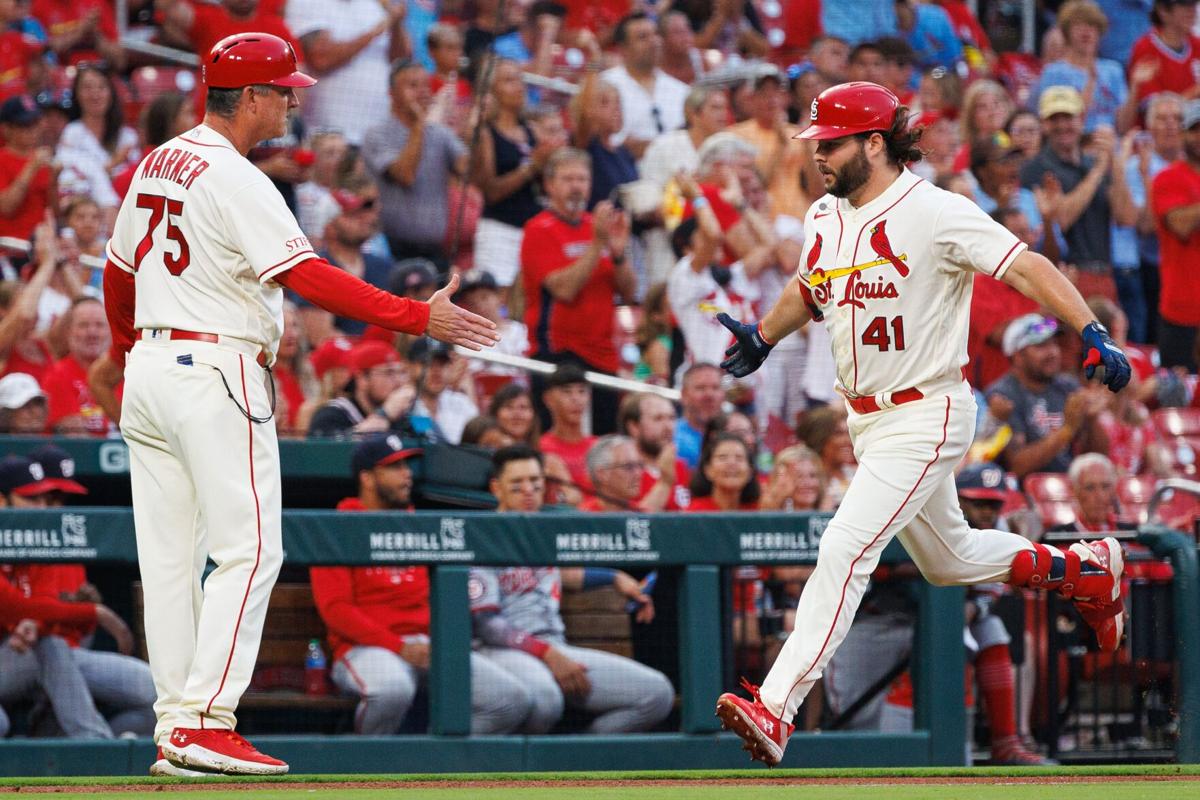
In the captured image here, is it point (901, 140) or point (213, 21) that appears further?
point (213, 21)

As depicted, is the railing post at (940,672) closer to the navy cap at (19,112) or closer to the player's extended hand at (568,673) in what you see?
the player's extended hand at (568,673)

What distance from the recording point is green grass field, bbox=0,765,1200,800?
4.83 meters

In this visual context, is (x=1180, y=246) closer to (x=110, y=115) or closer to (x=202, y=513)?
(x=110, y=115)

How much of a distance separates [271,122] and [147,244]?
488 millimetres

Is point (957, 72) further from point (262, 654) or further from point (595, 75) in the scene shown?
point (262, 654)

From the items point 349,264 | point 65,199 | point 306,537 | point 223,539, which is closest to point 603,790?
point 223,539

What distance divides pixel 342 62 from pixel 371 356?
11.7ft

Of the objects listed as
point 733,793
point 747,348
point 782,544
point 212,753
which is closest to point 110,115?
point 782,544

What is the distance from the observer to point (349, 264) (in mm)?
10023

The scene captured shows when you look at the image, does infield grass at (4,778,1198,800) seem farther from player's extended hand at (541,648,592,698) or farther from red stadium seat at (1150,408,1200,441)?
red stadium seat at (1150,408,1200,441)

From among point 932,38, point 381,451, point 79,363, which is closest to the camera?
point 381,451

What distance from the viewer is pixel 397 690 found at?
6.76m

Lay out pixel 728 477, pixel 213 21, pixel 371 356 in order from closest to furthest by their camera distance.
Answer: pixel 728 477, pixel 371 356, pixel 213 21

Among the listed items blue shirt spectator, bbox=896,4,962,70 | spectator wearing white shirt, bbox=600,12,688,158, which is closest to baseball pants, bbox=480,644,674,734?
spectator wearing white shirt, bbox=600,12,688,158
